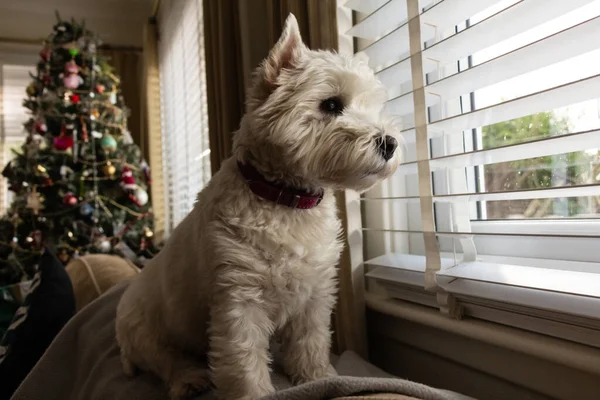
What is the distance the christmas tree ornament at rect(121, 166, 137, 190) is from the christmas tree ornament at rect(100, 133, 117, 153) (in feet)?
0.49

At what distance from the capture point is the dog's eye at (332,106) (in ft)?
2.64

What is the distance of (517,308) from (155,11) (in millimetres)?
3835

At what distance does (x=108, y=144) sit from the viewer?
277 cm

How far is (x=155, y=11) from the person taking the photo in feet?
12.3

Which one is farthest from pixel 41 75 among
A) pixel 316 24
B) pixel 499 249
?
pixel 499 249

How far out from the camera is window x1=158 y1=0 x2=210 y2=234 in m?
2.43

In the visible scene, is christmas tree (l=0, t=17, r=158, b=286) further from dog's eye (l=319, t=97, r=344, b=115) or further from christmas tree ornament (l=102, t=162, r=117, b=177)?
dog's eye (l=319, t=97, r=344, b=115)

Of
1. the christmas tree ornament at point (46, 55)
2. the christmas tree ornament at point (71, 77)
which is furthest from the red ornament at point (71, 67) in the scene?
the christmas tree ornament at point (46, 55)

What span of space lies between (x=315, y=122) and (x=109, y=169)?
2.33m

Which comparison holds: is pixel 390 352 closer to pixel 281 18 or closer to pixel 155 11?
pixel 281 18

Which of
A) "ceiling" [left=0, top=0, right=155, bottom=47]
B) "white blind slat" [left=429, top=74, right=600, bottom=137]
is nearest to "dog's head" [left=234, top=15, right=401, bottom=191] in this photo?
"white blind slat" [left=429, top=74, right=600, bottom=137]

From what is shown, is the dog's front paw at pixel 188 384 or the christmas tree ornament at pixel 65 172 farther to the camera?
the christmas tree ornament at pixel 65 172

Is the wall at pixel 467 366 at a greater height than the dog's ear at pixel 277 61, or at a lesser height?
lesser

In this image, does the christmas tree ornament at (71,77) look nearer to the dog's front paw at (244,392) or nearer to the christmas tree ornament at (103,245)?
the christmas tree ornament at (103,245)
